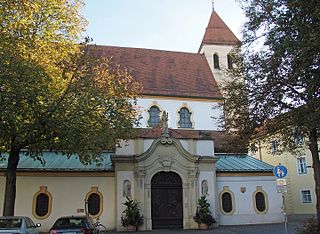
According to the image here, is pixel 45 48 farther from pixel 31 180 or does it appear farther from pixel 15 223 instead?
pixel 31 180

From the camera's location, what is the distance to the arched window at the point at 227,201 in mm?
24737

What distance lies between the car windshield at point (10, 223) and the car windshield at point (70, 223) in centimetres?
151

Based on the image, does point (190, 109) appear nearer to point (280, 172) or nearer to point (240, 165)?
point (240, 165)

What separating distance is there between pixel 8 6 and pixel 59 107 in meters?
5.06

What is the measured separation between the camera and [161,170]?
2331cm

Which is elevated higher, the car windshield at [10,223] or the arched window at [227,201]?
the arched window at [227,201]

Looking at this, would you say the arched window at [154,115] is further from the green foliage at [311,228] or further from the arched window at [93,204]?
the green foliage at [311,228]

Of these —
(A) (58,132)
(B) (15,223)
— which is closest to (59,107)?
(A) (58,132)

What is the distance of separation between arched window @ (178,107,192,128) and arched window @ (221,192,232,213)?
8.10m

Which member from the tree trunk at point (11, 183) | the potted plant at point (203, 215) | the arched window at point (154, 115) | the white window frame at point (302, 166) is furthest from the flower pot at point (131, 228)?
the white window frame at point (302, 166)

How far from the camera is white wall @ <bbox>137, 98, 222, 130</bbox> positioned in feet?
102

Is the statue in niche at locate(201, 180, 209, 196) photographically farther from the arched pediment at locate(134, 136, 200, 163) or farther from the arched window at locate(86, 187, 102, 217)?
the arched window at locate(86, 187, 102, 217)

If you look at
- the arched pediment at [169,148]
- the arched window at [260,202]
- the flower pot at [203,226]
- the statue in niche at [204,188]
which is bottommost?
the flower pot at [203,226]

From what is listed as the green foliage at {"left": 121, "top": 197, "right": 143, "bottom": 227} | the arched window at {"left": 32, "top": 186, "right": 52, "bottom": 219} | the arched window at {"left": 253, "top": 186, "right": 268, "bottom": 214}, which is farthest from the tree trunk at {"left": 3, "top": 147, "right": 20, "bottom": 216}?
the arched window at {"left": 253, "top": 186, "right": 268, "bottom": 214}
